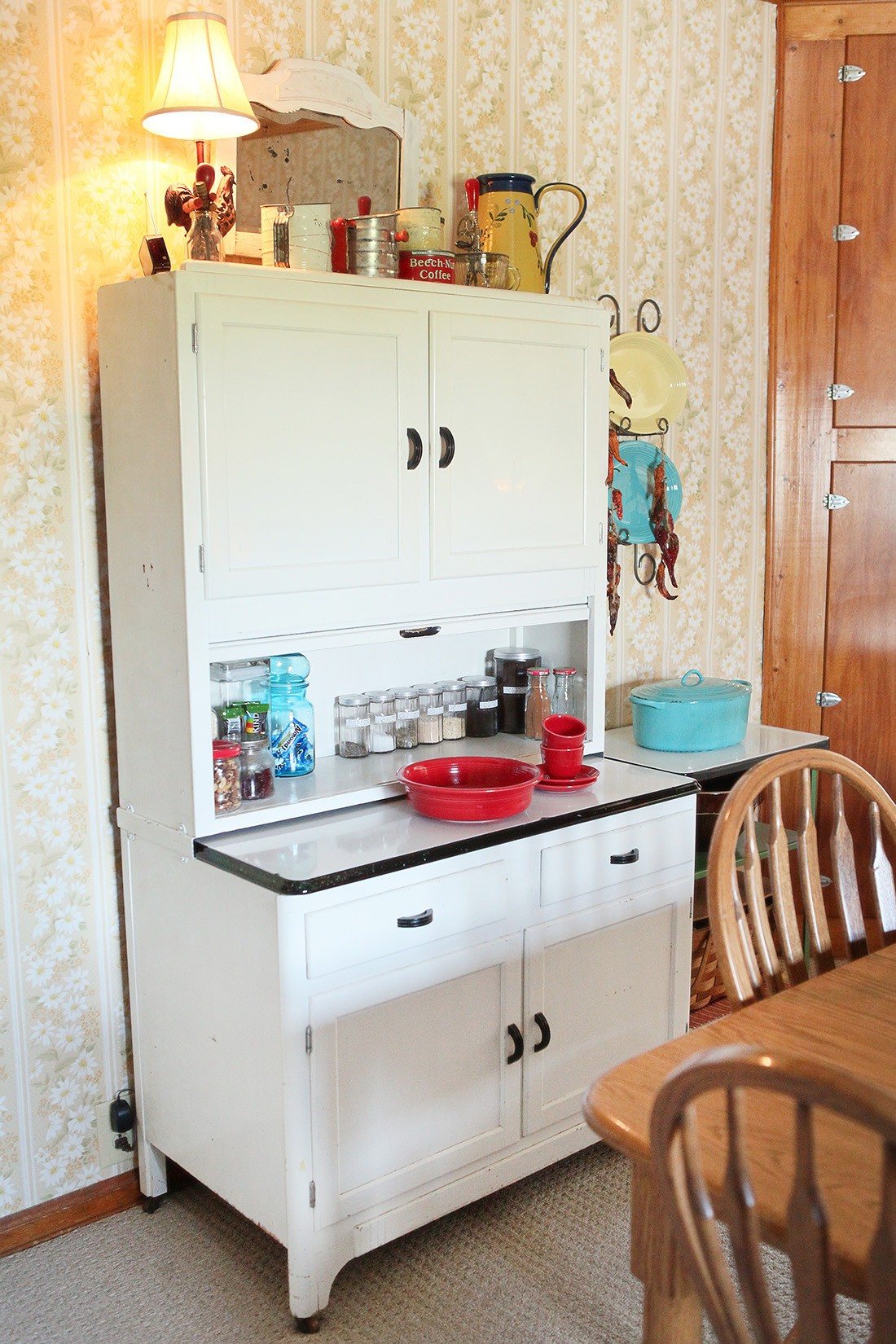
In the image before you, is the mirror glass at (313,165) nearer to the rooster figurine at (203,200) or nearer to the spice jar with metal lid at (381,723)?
the rooster figurine at (203,200)

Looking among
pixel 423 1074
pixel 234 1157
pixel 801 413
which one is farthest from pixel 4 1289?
pixel 801 413

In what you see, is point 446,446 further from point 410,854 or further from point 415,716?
point 410,854

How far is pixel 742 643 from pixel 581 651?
3.23 ft

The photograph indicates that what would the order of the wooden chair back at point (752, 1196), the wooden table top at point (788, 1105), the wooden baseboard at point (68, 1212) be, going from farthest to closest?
the wooden baseboard at point (68, 1212), the wooden table top at point (788, 1105), the wooden chair back at point (752, 1196)

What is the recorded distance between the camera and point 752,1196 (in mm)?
896

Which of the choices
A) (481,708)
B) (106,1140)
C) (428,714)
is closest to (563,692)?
(481,708)

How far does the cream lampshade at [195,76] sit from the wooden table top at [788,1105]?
5.42 ft

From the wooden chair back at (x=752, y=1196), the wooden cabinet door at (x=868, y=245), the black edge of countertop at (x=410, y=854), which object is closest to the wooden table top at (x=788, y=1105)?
the wooden chair back at (x=752, y=1196)

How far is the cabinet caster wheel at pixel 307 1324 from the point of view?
6.40 feet

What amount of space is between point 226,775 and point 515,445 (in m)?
0.86

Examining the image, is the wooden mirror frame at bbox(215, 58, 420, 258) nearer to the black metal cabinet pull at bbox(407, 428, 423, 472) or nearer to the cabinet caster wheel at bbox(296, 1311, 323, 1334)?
the black metal cabinet pull at bbox(407, 428, 423, 472)

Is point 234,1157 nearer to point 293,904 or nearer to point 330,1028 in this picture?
point 330,1028

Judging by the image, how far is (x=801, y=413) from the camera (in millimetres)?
3365

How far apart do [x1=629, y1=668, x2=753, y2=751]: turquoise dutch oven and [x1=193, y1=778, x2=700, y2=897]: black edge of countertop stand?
17.0 inches
